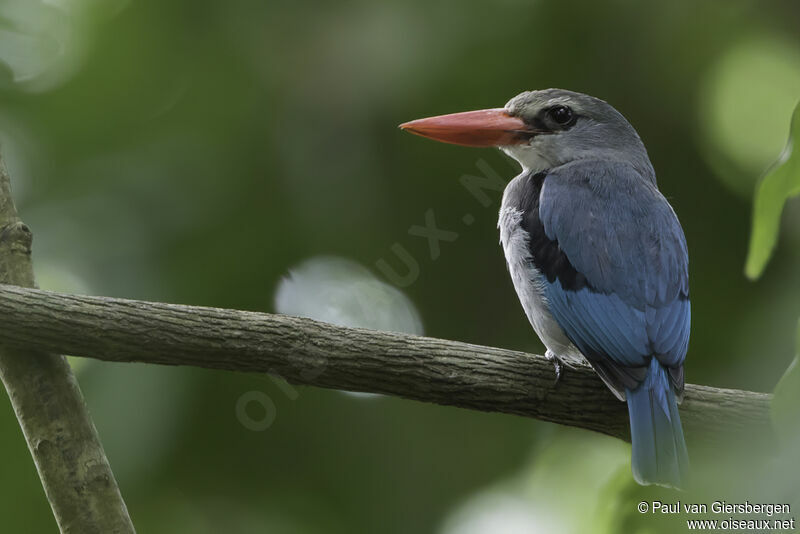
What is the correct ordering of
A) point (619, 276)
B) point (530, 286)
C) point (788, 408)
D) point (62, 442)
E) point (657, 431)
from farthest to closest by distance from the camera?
point (530, 286) < point (619, 276) < point (657, 431) < point (62, 442) < point (788, 408)

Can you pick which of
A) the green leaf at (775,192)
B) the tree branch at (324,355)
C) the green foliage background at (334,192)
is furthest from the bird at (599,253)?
the green leaf at (775,192)

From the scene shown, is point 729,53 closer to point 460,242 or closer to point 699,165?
point 699,165

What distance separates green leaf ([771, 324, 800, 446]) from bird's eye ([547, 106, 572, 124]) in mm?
3028

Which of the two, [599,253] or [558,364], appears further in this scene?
[599,253]

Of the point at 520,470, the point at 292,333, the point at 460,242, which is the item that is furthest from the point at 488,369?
the point at 460,242

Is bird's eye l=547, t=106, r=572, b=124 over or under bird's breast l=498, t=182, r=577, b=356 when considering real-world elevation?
over

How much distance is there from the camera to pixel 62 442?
2477mm

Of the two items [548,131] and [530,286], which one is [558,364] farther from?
[548,131]

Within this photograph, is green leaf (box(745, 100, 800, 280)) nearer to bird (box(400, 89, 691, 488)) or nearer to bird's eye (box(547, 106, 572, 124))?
bird (box(400, 89, 691, 488))

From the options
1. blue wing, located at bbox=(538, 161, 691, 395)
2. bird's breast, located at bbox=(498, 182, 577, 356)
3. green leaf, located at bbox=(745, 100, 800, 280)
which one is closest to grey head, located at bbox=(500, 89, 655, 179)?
blue wing, located at bbox=(538, 161, 691, 395)

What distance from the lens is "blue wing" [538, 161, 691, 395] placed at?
3.08 metres

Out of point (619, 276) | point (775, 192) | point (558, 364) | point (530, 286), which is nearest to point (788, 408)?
point (775, 192)

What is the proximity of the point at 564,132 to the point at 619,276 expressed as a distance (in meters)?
1.00

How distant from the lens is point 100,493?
2.46 metres
